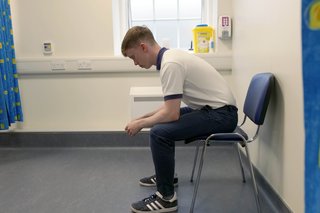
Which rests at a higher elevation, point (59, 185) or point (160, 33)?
point (160, 33)

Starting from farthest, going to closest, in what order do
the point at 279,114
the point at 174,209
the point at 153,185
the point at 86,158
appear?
the point at 86,158 → the point at 153,185 → the point at 174,209 → the point at 279,114

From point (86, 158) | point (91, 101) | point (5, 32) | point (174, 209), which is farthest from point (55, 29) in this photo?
point (174, 209)

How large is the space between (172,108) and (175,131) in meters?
0.12

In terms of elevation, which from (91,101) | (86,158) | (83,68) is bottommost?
(86,158)

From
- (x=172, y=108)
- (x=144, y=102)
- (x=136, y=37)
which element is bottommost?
(x=144, y=102)

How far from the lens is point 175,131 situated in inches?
56.9

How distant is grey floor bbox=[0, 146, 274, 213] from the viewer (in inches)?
63.1

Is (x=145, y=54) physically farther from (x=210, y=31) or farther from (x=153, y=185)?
(x=210, y=31)

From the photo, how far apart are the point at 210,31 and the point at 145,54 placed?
1182 millimetres

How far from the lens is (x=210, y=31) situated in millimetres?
2535

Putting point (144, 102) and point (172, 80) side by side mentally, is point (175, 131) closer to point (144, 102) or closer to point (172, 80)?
point (172, 80)

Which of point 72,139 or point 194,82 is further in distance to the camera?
point 72,139

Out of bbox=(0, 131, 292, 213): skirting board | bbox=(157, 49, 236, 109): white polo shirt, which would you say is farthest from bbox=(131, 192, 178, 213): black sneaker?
bbox=(0, 131, 292, 213): skirting board

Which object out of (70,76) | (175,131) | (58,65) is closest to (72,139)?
(70,76)
